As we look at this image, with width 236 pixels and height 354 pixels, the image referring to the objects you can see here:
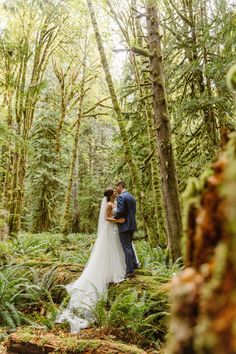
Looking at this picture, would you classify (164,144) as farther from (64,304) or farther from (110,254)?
(64,304)

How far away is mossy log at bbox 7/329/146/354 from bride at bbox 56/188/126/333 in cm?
114

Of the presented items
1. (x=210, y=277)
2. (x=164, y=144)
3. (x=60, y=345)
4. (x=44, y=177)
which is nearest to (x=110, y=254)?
(x=164, y=144)

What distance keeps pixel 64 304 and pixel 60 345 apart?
188cm

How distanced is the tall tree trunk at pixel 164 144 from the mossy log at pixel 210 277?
269 inches

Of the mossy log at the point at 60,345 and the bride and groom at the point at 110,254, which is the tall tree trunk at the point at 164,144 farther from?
the mossy log at the point at 60,345

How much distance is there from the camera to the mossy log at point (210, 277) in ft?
2.01

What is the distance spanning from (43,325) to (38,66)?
11.1 meters

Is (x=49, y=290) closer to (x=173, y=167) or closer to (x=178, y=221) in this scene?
(x=178, y=221)

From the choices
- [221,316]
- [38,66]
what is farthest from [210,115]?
[221,316]

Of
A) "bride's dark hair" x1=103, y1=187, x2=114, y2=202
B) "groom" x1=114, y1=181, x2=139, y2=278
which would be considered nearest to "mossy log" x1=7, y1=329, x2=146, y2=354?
"groom" x1=114, y1=181, x2=139, y2=278

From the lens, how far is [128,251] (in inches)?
279

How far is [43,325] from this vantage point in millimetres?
5715

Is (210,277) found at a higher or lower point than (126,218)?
lower

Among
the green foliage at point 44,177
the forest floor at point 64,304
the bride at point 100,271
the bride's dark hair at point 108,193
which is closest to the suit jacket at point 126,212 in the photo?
the bride at point 100,271
